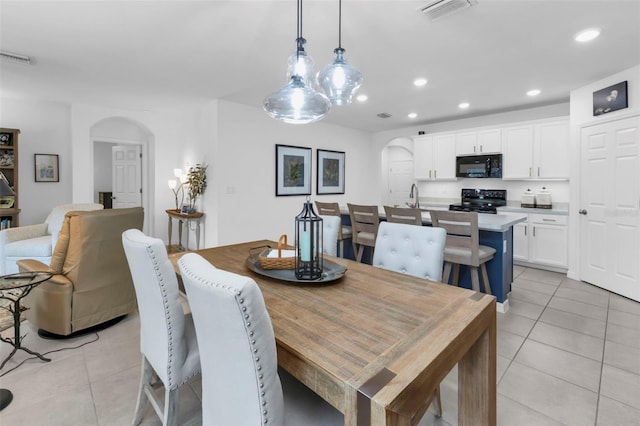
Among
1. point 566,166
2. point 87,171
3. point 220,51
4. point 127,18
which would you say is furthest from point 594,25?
point 87,171

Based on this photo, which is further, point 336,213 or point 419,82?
point 419,82

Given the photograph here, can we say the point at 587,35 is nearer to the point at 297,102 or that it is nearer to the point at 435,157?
the point at 297,102

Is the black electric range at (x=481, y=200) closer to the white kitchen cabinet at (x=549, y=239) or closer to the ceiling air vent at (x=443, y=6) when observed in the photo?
the white kitchen cabinet at (x=549, y=239)

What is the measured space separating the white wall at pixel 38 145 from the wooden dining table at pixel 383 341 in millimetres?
5032

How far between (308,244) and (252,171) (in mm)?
3568

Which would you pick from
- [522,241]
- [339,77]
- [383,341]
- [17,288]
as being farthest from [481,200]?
[17,288]

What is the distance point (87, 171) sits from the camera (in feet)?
16.0

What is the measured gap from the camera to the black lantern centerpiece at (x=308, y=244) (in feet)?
5.04

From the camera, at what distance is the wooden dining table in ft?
2.52

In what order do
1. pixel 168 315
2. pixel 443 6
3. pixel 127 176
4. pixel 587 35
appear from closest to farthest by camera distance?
pixel 168 315
pixel 443 6
pixel 587 35
pixel 127 176

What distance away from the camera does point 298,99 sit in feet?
5.87

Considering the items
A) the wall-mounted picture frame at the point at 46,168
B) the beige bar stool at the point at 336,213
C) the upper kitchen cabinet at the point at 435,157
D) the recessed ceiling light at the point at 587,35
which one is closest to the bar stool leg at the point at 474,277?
the beige bar stool at the point at 336,213

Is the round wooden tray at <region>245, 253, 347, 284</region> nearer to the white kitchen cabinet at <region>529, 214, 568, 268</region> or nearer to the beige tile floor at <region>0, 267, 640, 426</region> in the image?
the beige tile floor at <region>0, 267, 640, 426</region>

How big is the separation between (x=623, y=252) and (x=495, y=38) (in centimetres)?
283
